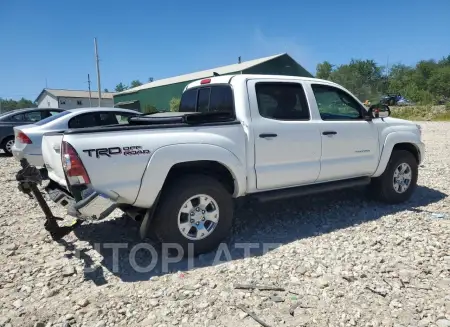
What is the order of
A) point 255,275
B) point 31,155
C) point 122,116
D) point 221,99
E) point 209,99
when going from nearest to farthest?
point 255,275 → point 221,99 → point 209,99 → point 31,155 → point 122,116

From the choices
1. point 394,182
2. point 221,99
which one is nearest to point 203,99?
point 221,99

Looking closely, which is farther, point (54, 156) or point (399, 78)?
point (399, 78)

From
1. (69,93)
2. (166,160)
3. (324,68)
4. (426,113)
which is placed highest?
(324,68)

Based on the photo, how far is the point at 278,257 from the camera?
3758 millimetres

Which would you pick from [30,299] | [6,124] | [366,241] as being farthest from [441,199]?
[6,124]

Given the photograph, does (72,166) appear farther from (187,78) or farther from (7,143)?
(187,78)

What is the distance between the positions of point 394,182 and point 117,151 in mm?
4293

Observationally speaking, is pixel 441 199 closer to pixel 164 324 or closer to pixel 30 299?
pixel 164 324

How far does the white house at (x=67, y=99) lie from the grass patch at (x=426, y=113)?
44.5 metres

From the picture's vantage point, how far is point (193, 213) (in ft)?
→ 12.2

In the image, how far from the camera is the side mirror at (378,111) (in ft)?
16.8

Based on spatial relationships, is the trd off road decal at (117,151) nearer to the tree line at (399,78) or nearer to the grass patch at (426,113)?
the grass patch at (426,113)

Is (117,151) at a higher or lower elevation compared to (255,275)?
higher

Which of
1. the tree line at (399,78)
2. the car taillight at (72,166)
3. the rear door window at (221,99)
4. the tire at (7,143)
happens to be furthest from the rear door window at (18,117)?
the tree line at (399,78)
